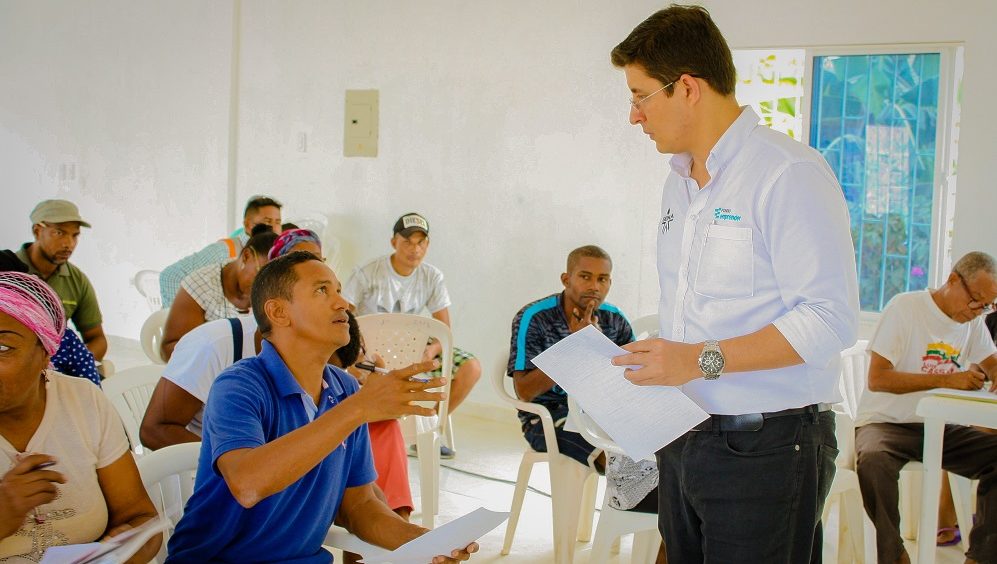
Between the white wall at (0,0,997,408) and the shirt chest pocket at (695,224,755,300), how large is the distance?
2936 mm

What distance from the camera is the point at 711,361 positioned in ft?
5.41

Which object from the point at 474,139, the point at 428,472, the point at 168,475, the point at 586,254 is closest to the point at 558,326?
the point at 586,254

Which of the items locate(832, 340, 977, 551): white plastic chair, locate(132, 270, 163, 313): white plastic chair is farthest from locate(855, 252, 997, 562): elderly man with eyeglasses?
locate(132, 270, 163, 313): white plastic chair

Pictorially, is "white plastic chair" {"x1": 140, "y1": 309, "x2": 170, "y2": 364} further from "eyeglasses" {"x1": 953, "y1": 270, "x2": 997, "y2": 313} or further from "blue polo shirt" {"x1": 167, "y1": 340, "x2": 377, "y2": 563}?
"eyeglasses" {"x1": 953, "y1": 270, "x2": 997, "y2": 313}

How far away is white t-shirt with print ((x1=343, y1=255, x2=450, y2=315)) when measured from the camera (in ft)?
19.9

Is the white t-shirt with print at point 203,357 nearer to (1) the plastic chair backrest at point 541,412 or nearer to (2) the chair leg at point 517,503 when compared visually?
(1) the plastic chair backrest at point 541,412

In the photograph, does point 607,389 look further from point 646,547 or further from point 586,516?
point 586,516

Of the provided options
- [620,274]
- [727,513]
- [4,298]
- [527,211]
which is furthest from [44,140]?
[727,513]

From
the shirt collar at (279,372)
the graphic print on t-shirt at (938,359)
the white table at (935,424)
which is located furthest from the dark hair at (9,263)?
the graphic print on t-shirt at (938,359)

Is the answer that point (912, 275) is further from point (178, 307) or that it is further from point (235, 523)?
point (235, 523)

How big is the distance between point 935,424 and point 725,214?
199cm

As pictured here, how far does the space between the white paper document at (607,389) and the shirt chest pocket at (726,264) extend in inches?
7.8

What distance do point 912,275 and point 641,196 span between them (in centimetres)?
165

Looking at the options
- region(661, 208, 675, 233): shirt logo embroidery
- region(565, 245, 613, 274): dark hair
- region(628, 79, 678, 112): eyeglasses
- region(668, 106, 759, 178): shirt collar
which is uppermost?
region(628, 79, 678, 112): eyeglasses
